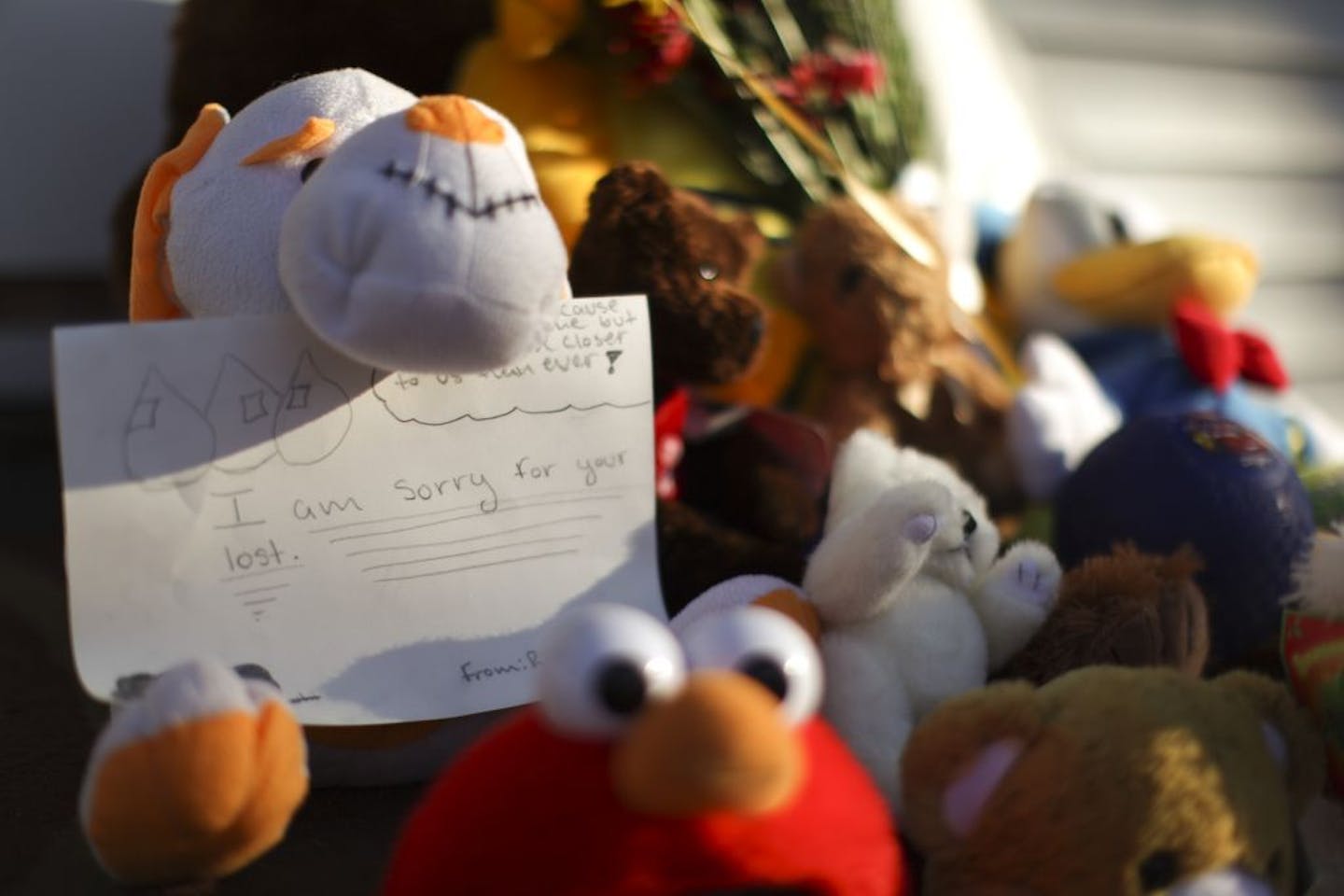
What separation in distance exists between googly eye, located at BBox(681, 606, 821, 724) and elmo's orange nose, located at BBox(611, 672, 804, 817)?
0.03 m

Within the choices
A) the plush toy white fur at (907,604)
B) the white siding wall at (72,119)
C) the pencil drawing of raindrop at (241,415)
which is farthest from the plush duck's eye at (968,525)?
the white siding wall at (72,119)

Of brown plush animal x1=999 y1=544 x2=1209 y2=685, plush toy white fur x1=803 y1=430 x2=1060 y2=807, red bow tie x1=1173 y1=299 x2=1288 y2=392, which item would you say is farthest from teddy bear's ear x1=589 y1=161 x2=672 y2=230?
red bow tie x1=1173 y1=299 x2=1288 y2=392

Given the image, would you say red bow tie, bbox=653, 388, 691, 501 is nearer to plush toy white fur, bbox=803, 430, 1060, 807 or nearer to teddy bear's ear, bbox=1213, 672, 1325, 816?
plush toy white fur, bbox=803, 430, 1060, 807

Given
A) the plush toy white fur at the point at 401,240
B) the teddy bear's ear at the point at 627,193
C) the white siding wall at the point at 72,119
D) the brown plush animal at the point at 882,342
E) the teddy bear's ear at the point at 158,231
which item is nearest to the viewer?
the plush toy white fur at the point at 401,240

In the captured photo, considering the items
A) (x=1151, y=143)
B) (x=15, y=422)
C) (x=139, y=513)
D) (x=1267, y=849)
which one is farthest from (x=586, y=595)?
(x=1151, y=143)

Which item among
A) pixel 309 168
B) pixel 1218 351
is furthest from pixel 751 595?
→ pixel 1218 351

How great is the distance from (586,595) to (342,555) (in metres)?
0.12

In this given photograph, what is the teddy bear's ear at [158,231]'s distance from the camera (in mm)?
615

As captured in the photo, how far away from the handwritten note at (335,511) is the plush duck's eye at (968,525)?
0.52ft

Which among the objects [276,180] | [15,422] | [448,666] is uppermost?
[276,180]

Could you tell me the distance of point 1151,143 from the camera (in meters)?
1.68

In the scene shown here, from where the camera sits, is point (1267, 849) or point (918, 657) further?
point (918, 657)

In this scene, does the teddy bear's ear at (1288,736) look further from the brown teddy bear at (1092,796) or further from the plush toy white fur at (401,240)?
the plush toy white fur at (401,240)

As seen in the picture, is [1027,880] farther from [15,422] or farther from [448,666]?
[15,422]
